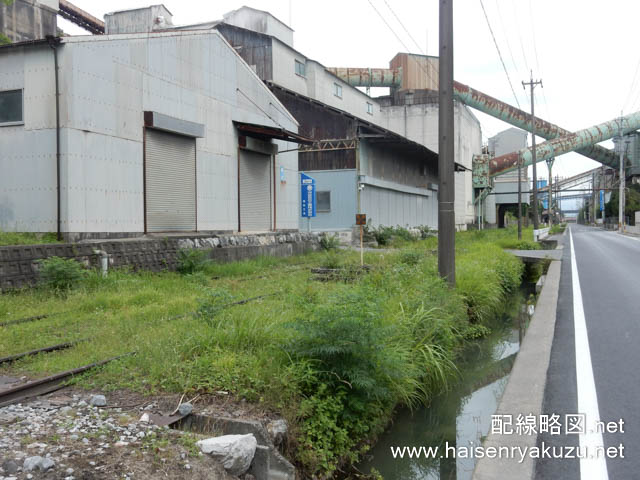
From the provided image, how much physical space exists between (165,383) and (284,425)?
1197 mm

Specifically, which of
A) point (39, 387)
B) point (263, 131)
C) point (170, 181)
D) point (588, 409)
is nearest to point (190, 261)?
point (170, 181)

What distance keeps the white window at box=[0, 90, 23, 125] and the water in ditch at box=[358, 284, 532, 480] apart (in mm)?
11337

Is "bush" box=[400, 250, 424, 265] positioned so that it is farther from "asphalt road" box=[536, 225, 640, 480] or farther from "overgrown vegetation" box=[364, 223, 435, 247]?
"overgrown vegetation" box=[364, 223, 435, 247]

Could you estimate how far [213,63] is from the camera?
17.3 metres

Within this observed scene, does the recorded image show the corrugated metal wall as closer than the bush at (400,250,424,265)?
No

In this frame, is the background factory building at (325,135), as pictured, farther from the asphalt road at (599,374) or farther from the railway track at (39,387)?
the railway track at (39,387)

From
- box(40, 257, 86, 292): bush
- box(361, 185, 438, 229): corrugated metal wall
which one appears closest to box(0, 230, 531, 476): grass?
box(40, 257, 86, 292): bush

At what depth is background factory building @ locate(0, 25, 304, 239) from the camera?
12219 mm

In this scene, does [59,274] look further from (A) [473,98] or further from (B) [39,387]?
(A) [473,98]

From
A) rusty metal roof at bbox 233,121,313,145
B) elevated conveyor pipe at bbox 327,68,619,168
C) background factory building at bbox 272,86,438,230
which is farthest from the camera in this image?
elevated conveyor pipe at bbox 327,68,619,168

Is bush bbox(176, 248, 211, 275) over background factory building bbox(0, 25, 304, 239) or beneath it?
beneath

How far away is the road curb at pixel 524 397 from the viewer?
3939mm

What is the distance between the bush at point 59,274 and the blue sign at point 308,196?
51.9 feet

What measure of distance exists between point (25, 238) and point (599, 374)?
11.3m
